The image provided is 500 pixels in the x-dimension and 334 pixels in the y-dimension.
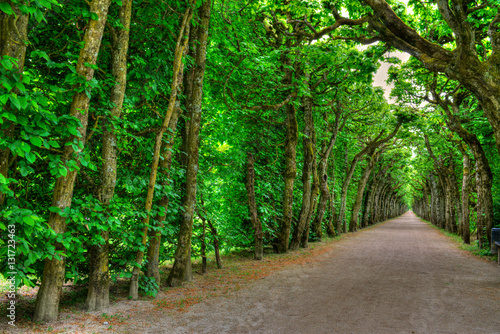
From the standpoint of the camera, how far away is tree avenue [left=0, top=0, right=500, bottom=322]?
4273 millimetres

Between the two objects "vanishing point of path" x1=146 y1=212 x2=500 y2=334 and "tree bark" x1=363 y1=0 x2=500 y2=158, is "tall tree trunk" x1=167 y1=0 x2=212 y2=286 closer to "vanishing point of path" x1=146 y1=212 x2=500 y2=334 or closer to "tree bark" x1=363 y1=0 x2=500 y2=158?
"vanishing point of path" x1=146 y1=212 x2=500 y2=334

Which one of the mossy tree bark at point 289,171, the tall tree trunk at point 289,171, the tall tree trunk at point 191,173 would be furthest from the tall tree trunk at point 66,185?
the tall tree trunk at point 289,171

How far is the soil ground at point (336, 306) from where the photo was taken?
5.02 meters

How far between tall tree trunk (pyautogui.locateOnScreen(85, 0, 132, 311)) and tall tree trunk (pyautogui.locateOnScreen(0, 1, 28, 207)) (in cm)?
148

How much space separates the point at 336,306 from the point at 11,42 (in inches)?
272

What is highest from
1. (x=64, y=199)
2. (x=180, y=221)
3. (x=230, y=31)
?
(x=230, y=31)

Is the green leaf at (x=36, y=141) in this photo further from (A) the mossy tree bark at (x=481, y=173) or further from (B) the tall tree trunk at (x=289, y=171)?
(A) the mossy tree bark at (x=481, y=173)

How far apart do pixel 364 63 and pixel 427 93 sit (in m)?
8.47

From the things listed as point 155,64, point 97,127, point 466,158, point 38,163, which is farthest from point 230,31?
point 466,158

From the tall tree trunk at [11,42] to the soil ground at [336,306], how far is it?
2.61 meters

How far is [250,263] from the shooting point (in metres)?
11.2

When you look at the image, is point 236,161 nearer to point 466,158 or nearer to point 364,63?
point 364,63

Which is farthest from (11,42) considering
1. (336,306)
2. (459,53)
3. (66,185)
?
(459,53)

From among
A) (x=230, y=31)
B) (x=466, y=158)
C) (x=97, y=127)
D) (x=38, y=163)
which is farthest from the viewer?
(x=466, y=158)
